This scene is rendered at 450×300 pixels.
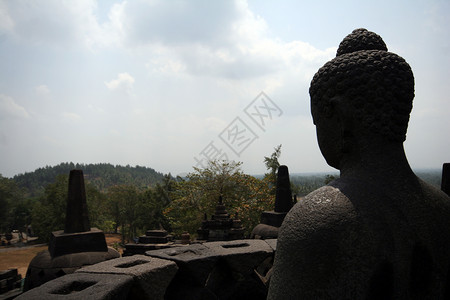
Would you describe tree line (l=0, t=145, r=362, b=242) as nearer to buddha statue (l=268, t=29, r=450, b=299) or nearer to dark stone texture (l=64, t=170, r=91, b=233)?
dark stone texture (l=64, t=170, r=91, b=233)

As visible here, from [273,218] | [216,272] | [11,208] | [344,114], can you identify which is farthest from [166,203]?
[344,114]

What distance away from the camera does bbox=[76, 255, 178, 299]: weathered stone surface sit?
8.72ft

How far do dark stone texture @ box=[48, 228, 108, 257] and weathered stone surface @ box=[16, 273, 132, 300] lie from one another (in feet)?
16.1

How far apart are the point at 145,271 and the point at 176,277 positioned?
1.96ft

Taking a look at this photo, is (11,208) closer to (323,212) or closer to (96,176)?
(323,212)

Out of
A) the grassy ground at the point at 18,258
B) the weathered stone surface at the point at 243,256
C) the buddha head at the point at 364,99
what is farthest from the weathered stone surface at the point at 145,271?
the grassy ground at the point at 18,258

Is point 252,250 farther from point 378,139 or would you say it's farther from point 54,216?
point 54,216

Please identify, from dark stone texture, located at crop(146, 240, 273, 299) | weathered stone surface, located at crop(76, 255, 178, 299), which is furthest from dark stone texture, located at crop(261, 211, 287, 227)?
weathered stone surface, located at crop(76, 255, 178, 299)

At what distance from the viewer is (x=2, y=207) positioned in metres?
34.1

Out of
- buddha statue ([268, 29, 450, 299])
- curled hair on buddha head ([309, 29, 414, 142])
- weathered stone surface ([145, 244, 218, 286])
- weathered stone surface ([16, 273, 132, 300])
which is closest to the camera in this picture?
buddha statue ([268, 29, 450, 299])

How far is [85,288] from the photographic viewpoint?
2518mm

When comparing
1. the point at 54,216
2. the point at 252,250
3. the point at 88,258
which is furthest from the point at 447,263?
the point at 54,216

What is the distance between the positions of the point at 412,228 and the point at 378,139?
0.47 metres

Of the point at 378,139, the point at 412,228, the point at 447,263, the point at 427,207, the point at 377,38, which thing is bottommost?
the point at 447,263
